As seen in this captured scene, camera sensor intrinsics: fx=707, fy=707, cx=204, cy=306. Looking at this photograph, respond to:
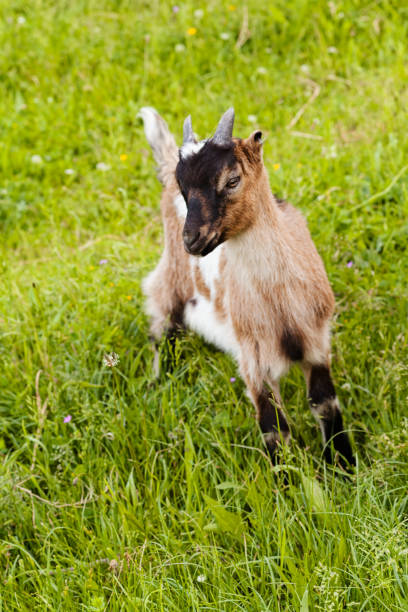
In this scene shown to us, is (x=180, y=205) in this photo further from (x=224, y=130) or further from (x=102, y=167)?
(x=102, y=167)

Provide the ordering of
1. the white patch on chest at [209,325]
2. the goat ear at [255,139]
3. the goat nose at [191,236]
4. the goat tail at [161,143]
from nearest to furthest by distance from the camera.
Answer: the goat nose at [191,236]
the goat ear at [255,139]
the white patch on chest at [209,325]
the goat tail at [161,143]

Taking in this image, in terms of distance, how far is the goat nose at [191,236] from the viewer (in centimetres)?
255

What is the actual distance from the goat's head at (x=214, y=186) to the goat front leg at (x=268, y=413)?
72cm

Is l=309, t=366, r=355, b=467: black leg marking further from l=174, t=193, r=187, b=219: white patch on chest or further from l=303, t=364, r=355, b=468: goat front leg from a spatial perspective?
l=174, t=193, r=187, b=219: white patch on chest

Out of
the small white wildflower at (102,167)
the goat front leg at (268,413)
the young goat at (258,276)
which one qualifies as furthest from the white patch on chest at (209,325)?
the small white wildflower at (102,167)

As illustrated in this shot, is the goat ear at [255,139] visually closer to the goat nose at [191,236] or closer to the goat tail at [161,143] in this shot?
the goat nose at [191,236]

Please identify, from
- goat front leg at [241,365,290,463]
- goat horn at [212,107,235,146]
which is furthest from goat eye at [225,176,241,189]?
goat front leg at [241,365,290,463]

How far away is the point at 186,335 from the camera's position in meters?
3.88

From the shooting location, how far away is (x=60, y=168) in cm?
552

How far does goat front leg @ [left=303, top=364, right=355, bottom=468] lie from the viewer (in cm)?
311

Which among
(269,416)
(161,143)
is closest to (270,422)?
(269,416)

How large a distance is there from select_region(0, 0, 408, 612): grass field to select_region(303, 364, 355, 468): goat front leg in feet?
0.44

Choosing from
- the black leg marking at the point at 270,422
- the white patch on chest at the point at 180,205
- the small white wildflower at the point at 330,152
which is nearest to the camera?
the black leg marking at the point at 270,422

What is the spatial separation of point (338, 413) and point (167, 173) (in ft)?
5.57
